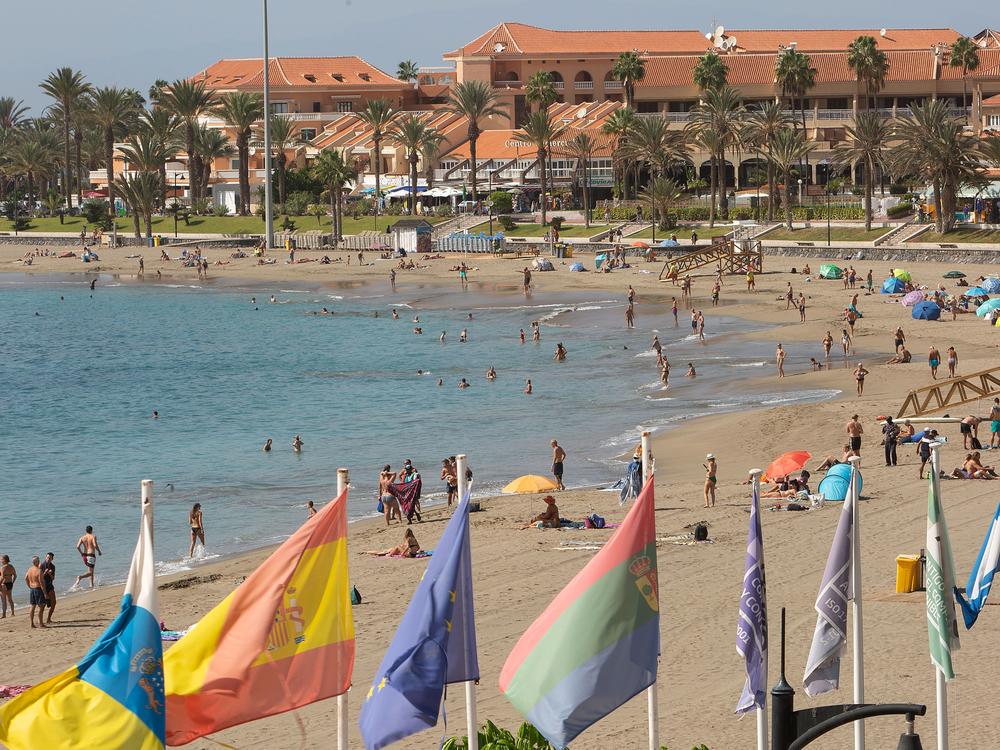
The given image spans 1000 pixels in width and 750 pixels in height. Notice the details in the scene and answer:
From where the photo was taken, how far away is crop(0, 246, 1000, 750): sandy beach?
15.4 meters

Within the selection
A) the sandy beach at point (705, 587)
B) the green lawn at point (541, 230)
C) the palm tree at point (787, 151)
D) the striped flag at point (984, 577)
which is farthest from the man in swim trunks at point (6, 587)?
the green lawn at point (541, 230)

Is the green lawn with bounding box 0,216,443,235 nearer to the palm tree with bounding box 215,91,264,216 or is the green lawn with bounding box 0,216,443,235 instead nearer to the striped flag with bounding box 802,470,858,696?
the palm tree with bounding box 215,91,264,216

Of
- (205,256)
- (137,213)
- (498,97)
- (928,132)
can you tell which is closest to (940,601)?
(928,132)

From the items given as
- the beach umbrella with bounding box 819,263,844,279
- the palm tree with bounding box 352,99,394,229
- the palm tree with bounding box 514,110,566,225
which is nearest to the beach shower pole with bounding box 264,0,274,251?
the palm tree with bounding box 352,99,394,229

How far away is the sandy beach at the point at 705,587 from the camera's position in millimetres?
15352

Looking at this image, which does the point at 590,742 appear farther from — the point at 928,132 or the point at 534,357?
the point at 928,132

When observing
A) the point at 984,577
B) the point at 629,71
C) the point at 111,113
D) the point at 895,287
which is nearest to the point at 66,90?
the point at 111,113

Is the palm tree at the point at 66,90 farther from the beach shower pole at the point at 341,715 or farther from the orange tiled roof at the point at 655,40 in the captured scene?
the beach shower pole at the point at 341,715

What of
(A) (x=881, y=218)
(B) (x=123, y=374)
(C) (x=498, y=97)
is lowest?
(B) (x=123, y=374)

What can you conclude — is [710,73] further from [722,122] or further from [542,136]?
[542,136]

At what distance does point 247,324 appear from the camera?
2689 inches

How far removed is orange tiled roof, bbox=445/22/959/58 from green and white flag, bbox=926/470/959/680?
355 ft

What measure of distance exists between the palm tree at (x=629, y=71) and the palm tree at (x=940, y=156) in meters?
34.8

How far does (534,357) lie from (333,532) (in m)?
42.6
